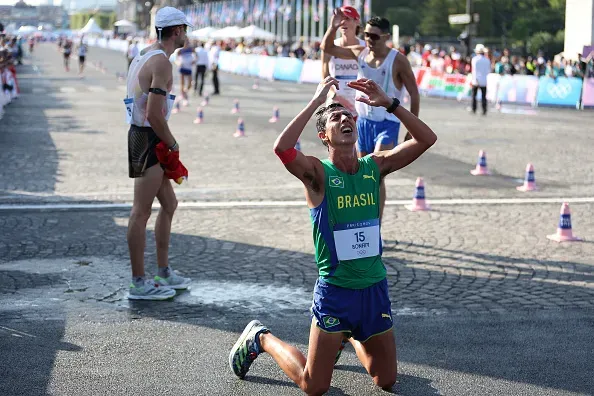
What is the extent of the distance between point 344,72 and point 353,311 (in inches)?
191

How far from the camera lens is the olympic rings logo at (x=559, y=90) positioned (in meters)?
28.3

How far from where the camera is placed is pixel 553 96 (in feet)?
93.5

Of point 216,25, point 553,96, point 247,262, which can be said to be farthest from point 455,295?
point 216,25

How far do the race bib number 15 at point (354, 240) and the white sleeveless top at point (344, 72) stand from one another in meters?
4.43

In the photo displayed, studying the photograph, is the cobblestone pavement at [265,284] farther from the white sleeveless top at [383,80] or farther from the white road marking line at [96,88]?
the white road marking line at [96,88]

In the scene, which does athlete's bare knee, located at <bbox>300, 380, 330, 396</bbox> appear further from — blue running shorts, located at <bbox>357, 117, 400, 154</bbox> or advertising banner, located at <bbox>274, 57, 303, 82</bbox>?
advertising banner, located at <bbox>274, 57, 303, 82</bbox>

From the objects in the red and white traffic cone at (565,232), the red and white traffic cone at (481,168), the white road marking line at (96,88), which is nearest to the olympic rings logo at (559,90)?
the red and white traffic cone at (481,168)

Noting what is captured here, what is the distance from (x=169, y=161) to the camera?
7.27m

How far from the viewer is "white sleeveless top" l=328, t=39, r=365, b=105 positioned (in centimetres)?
Result: 966

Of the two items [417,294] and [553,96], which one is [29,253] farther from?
[553,96]

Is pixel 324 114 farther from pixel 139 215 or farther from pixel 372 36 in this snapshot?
pixel 372 36

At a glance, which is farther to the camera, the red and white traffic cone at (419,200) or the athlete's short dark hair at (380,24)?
the red and white traffic cone at (419,200)

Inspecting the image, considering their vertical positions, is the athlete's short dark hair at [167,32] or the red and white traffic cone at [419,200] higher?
the athlete's short dark hair at [167,32]

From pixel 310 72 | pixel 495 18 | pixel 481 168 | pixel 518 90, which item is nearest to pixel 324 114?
pixel 481 168
